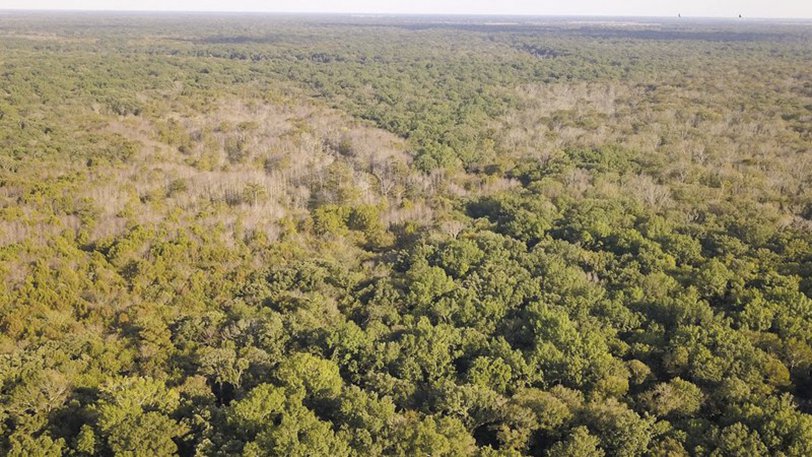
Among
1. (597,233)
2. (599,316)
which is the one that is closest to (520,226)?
(597,233)

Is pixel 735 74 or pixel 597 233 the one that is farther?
pixel 735 74

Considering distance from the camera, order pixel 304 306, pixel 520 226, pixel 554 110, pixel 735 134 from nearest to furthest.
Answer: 1. pixel 304 306
2. pixel 520 226
3. pixel 735 134
4. pixel 554 110

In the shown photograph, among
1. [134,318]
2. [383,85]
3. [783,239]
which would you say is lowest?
Result: [134,318]

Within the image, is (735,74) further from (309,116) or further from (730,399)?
(730,399)

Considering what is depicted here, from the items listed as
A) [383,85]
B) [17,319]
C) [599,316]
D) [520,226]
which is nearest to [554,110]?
[383,85]

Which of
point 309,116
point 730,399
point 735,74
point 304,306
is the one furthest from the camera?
point 735,74

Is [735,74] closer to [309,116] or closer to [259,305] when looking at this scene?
[309,116]

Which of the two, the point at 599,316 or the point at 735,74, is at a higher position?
the point at 735,74
